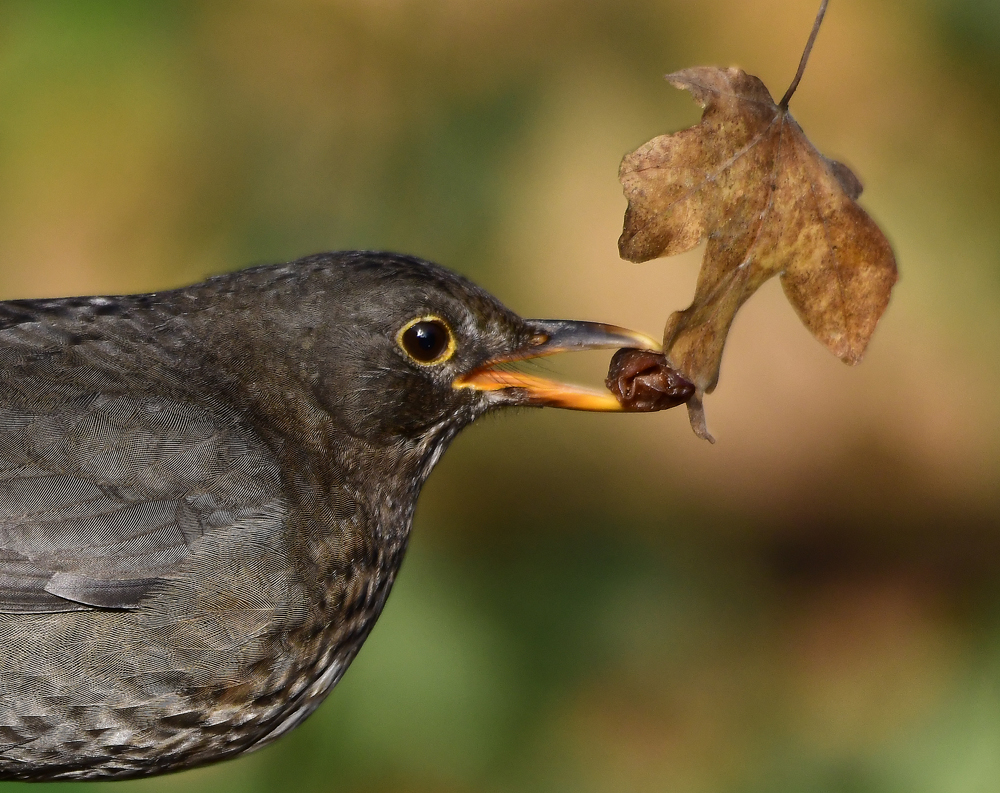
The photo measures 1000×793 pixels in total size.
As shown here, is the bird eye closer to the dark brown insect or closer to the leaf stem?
the dark brown insect

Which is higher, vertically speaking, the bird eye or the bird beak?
the bird eye

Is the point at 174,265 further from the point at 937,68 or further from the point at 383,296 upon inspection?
the point at 937,68

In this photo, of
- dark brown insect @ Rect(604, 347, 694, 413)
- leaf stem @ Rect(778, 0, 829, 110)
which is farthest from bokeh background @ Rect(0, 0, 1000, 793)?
leaf stem @ Rect(778, 0, 829, 110)

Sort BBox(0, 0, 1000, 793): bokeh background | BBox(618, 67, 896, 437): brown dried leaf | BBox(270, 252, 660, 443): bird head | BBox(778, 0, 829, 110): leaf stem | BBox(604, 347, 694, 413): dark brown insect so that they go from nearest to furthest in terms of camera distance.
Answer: BBox(778, 0, 829, 110): leaf stem → BBox(618, 67, 896, 437): brown dried leaf → BBox(604, 347, 694, 413): dark brown insect → BBox(270, 252, 660, 443): bird head → BBox(0, 0, 1000, 793): bokeh background

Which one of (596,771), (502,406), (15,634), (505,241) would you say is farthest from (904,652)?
(15,634)

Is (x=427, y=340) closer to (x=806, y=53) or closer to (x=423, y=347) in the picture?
(x=423, y=347)

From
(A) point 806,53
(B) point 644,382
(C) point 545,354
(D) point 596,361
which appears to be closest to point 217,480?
(C) point 545,354

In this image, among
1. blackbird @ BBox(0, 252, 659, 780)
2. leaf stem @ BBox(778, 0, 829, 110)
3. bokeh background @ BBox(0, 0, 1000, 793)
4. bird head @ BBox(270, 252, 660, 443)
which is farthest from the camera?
bokeh background @ BBox(0, 0, 1000, 793)

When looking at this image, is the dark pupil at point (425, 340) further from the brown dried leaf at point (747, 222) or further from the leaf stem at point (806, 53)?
the leaf stem at point (806, 53)

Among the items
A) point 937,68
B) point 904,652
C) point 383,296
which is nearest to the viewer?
point 383,296
